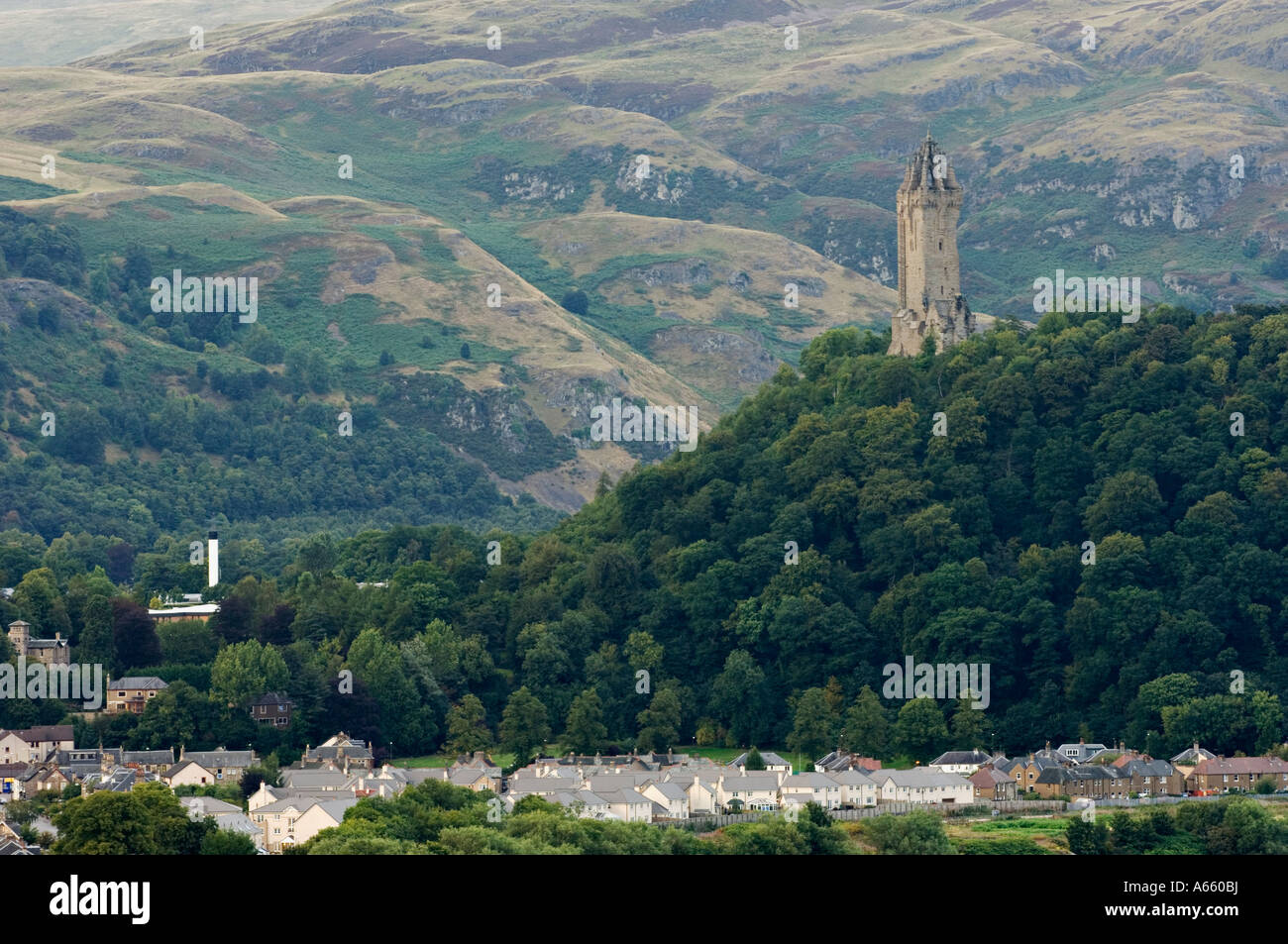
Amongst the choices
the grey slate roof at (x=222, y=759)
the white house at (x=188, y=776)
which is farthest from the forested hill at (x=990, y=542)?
the white house at (x=188, y=776)

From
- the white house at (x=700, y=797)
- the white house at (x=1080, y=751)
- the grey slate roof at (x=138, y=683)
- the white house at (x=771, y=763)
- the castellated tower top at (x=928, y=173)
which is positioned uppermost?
the castellated tower top at (x=928, y=173)

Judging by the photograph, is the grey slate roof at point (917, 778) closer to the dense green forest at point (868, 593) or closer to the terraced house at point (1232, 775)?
the dense green forest at point (868, 593)

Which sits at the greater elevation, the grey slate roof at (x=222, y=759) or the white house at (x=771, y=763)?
the grey slate roof at (x=222, y=759)

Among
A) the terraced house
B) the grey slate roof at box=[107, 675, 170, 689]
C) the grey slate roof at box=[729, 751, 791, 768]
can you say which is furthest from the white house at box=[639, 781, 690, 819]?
the grey slate roof at box=[107, 675, 170, 689]

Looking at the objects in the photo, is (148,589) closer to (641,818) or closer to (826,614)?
(826,614)

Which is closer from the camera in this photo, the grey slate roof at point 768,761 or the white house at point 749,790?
the white house at point 749,790

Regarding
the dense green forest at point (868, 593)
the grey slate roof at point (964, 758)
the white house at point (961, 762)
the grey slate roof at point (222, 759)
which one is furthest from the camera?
the dense green forest at point (868, 593)

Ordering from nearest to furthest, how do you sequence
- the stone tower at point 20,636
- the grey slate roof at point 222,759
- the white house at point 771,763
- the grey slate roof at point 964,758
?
the white house at point 771,763 < the grey slate roof at point 964,758 < the grey slate roof at point 222,759 < the stone tower at point 20,636
